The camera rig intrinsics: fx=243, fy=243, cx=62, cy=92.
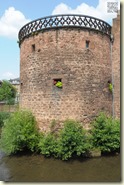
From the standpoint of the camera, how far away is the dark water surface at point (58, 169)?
30.3 feet

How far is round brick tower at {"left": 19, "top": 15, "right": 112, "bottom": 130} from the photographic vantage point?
488 inches

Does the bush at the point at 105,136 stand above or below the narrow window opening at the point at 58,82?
below

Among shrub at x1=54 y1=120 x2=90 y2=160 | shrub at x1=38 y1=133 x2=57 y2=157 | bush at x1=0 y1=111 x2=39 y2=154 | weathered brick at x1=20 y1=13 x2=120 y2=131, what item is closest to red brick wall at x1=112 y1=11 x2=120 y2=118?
weathered brick at x1=20 y1=13 x2=120 y2=131

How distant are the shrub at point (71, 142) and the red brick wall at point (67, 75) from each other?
99 cm

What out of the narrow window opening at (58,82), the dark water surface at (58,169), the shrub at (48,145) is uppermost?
the narrow window opening at (58,82)

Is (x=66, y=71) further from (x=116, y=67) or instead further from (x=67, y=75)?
(x=116, y=67)

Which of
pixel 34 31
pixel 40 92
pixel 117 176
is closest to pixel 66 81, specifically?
pixel 40 92

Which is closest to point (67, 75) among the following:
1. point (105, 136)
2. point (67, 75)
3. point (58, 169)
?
point (67, 75)

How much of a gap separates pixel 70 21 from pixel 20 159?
288 inches

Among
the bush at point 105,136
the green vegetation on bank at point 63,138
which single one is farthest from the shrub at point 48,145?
the bush at point 105,136

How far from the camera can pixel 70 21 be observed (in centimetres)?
1242

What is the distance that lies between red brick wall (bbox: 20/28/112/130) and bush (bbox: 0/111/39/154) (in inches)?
31.7

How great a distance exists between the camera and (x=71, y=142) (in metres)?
11.0

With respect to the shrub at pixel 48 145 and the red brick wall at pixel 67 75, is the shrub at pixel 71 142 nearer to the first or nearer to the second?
the shrub at pixel 48 145
